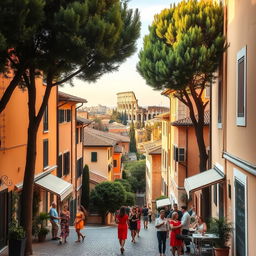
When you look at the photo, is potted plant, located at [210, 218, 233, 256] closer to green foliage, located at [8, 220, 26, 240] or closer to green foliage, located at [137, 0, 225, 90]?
green foliage, located at [8, 220, 26, 240]

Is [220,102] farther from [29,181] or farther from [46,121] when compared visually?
[46,121]

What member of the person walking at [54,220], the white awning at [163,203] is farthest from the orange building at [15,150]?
the white awning at [163,203]

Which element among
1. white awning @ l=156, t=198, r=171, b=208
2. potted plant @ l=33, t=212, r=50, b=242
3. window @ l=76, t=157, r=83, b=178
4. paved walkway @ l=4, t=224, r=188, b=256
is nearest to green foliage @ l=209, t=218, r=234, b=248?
paved walkway @ l=4, t=224, r=188, b=256

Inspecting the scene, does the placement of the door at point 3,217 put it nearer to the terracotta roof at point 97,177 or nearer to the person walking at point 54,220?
the person walking at point 54,220

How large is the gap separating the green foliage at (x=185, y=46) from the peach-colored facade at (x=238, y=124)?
0.69m

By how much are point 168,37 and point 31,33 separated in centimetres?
779

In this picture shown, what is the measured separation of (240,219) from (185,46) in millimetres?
7001

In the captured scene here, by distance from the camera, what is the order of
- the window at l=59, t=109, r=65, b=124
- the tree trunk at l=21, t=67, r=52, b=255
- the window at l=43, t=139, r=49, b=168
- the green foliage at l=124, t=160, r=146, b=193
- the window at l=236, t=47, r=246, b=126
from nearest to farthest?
the window at l=236, t=47, r=246, b=126 < the tree trunk at l=21, t=67, r=52, b=255 < the window at l=43, t=139, r=49, b=168 < the window at l=59, t=109, r=65, b=124 < the green foliage at l=124, t=160, r=146, b=193

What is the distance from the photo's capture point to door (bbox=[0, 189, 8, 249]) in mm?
16584

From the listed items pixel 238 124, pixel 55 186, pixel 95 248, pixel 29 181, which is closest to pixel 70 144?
pixel 55 186

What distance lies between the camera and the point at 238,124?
43.5ft

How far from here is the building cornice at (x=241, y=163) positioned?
10.9 metres

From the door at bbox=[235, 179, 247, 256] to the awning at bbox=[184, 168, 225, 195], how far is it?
266 cm

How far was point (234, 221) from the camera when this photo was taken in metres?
14.0
